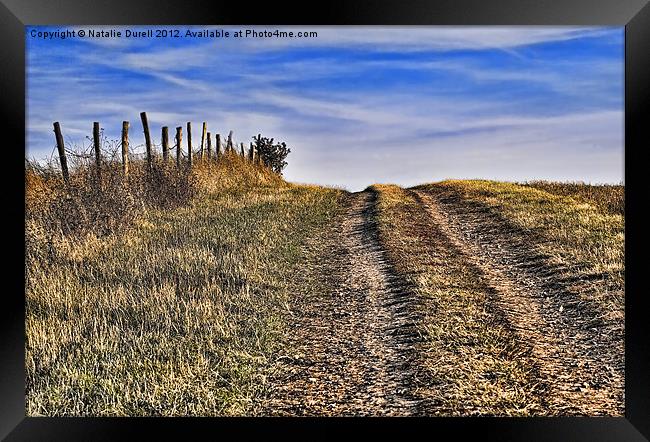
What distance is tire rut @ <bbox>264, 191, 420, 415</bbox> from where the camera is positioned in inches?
216

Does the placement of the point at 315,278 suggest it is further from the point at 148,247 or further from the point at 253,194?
the point at 253,194

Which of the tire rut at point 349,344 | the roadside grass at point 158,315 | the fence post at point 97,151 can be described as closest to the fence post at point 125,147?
the fence post at point 97,151

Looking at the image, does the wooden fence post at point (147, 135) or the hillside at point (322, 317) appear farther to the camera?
the wooden fence post at point (147, 135)

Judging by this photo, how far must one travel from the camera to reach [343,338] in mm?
7168

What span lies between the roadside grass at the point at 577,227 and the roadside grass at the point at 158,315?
17.3 ft

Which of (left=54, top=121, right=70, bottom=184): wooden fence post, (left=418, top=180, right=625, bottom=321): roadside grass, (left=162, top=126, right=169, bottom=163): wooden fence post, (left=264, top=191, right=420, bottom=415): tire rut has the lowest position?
(left=264, top=191, right=420, bottom=415): tire rut

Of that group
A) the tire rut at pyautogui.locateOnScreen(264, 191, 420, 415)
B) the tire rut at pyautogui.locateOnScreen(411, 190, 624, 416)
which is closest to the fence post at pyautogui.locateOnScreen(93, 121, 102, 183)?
the tire rut at pyautogui.locateOnScreen(264, 191, 420, 415)

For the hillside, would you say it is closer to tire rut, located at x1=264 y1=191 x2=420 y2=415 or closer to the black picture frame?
tire rut, located at x1=264 y1=191 x2=420 y2=415

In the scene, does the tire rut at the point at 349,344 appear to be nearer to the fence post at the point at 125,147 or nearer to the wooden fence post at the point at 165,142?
the fence post at the point at 125,147

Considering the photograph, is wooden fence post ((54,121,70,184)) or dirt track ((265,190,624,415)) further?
wooden fence post ((54,121,70,184))

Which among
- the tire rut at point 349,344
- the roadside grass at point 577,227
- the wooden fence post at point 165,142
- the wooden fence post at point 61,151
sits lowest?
the tire rut at point 349,344

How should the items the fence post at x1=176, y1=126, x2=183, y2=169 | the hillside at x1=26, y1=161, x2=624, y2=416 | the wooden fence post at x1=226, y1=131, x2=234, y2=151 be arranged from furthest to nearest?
the wooden fence post at x1=226, y1=131, x2=234, y2=151 < the fence post at x1=176, y1=126, x2=183, y2=169 < the hillside at x1=26, y1=161, x2=624, y2=416

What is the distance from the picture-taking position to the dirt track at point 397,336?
5523mm

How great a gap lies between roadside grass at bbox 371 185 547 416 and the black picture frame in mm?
1281
